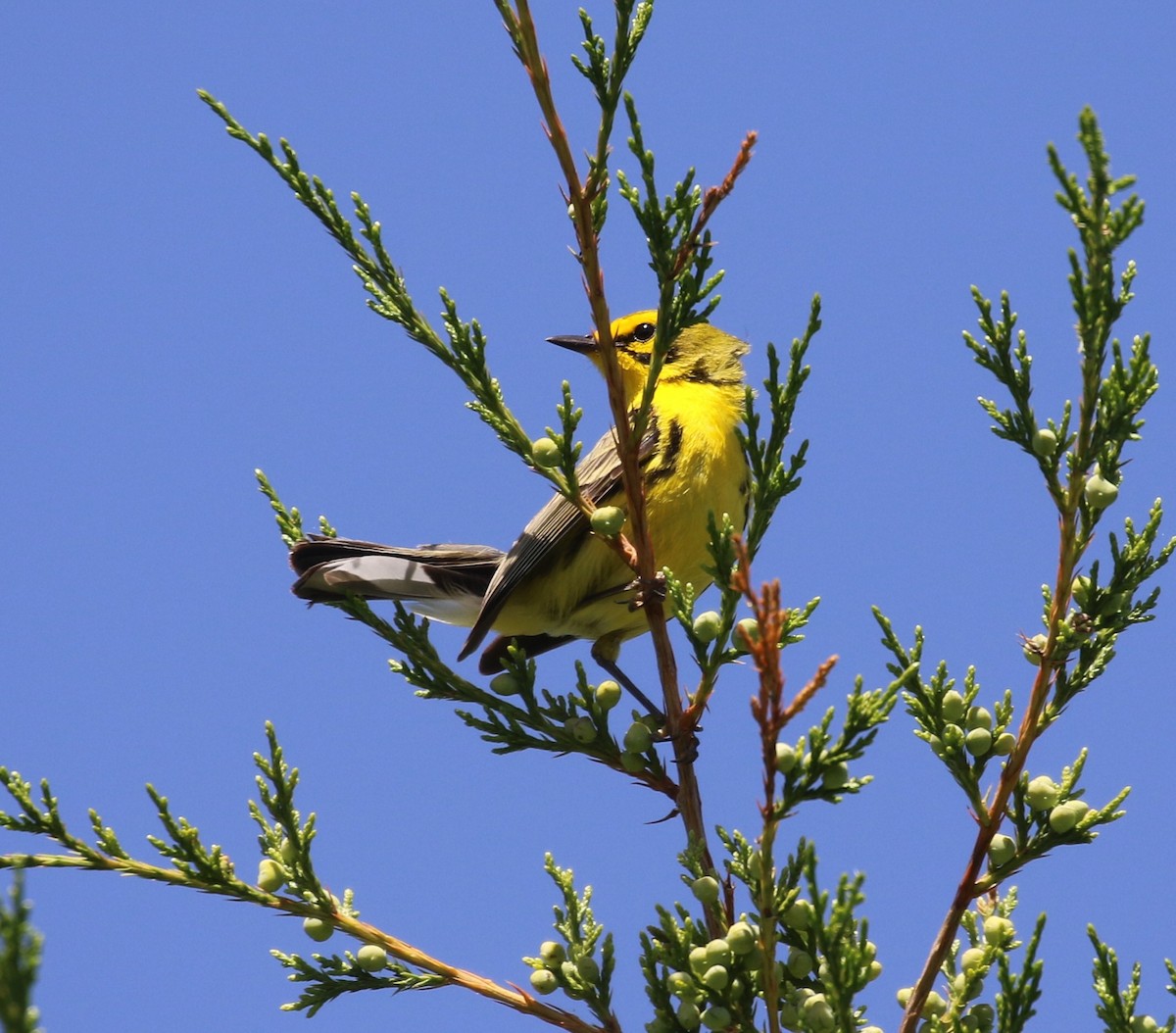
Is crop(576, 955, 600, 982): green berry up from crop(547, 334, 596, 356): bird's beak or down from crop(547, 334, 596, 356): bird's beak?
down

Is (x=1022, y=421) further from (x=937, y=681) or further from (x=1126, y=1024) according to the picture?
(x=1126, y=1024)

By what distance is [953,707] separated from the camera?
11.5ft

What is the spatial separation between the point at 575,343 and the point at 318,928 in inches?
121

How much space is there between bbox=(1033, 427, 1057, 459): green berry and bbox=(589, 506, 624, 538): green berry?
1.17 metres

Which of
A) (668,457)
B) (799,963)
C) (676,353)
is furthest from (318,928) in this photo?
(676,353)

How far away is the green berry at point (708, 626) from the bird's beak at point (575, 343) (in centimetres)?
258

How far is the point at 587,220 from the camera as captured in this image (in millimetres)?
3723

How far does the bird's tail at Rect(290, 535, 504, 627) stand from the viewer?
4.99 meters

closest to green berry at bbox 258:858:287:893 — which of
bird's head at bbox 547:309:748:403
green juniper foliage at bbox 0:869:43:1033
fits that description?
green juniper foliage at bbox 0:869:43:1033

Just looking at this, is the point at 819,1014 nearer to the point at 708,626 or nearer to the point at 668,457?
the point at 708,626

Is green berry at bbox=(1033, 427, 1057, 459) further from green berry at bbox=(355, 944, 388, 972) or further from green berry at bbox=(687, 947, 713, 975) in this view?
green berry at bbox=(355, 944, 388, 972)

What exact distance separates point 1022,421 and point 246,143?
2.34 meters

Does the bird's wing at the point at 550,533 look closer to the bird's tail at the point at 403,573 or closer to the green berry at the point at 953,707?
the bird's tail at the point at 403,573

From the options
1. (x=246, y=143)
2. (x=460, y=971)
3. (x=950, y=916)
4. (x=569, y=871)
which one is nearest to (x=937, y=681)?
(x=950, y=916)
